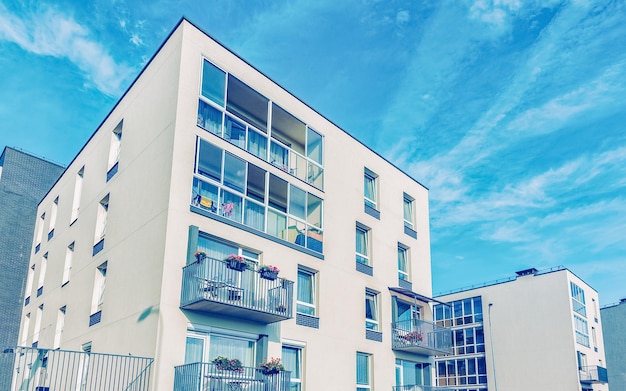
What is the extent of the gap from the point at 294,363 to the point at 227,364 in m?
4.03

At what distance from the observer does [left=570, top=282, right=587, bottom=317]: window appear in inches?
1502

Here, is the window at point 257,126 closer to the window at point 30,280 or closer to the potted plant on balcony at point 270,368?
the potted plant on balcony at point 270,368

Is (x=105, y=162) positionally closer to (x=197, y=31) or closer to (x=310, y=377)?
(x=197, y=31)

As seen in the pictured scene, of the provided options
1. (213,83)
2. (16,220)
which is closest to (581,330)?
(213,83)

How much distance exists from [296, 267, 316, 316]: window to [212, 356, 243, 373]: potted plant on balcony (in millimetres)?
4234

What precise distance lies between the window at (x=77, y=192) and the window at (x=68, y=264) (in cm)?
114

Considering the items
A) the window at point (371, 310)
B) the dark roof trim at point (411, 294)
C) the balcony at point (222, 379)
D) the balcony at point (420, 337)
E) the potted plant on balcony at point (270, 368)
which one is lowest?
the balcony at point (222, 379)

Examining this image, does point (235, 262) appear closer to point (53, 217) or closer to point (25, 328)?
point (53, 217)

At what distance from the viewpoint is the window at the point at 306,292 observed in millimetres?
19000

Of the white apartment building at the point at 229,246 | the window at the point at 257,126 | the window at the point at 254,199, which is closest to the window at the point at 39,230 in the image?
the white apartment building at the point at 229,246

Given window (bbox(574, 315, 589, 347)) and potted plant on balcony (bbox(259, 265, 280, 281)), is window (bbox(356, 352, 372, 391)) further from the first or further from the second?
window (bbox(574, 315, 589, 347))

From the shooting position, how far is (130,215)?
695 inches

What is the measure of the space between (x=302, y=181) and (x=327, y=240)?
2.31m

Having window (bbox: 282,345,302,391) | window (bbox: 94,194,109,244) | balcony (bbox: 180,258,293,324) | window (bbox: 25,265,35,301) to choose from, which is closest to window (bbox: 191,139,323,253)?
balcony (bbox: 180,258,293,324)
